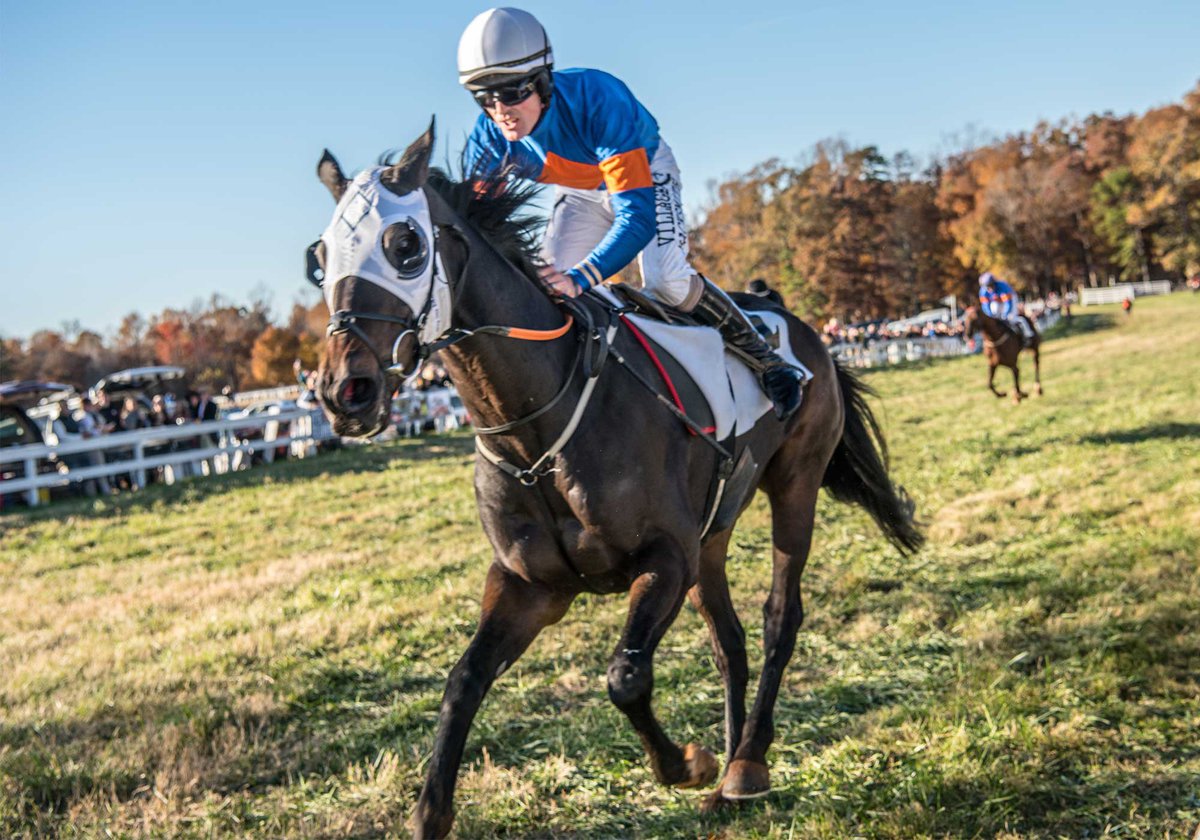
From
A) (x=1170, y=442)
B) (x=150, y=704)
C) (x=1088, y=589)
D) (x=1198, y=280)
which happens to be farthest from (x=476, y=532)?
(x=1198, y=280)

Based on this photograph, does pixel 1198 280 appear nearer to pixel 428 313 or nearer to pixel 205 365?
pixel 428 313

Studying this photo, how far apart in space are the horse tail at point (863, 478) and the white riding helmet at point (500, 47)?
319 centimetres

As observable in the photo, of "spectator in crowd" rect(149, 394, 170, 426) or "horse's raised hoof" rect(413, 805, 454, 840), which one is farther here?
"spectator in crowd" rect(149, 394, 170, 426)

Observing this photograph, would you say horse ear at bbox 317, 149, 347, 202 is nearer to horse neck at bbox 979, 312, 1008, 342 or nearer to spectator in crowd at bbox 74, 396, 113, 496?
spectator in crowd at bbox 74, 396, 113, 496

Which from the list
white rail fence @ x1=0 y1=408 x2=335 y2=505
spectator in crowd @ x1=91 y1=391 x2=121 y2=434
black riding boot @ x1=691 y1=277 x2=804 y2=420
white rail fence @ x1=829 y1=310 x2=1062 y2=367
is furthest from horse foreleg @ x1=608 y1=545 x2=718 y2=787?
white rail fence @ x1=829 y1=310 x2=1062 y2=367

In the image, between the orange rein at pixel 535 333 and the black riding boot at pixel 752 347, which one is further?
the black riding boot at pixel 752 347

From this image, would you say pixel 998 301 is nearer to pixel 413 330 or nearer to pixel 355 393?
pixel 413 330

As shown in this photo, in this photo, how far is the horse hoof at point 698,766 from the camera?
3.75m

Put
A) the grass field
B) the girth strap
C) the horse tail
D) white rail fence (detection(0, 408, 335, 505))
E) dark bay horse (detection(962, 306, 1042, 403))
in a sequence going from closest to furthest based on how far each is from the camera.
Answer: the girth strap, the grass field, the horse tail, white rail fence (detection(0, 408, 335, 505)), dark bay horse (detection(962, 306, 1042, 403))

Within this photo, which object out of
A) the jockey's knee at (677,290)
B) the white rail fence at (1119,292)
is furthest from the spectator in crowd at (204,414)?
the white rail fence at (1119,292)

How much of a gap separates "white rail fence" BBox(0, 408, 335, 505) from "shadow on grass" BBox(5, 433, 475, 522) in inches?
21.0

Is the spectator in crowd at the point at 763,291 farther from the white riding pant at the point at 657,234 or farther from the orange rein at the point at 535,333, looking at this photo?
the orange rein at the point at 535,333

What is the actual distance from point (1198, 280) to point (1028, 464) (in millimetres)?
68511

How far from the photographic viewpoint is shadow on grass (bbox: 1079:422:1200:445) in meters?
12.6
